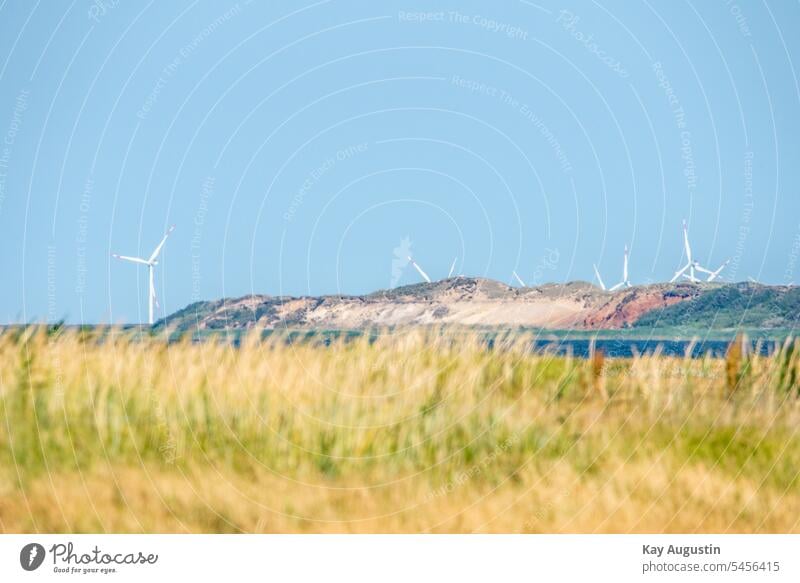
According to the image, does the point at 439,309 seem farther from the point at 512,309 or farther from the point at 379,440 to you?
the point at 379,440

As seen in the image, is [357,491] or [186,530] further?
[357,491]

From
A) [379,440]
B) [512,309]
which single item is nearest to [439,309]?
[512,309]
